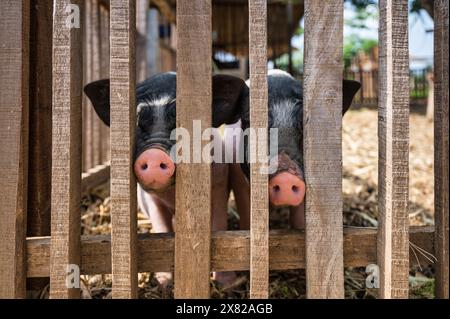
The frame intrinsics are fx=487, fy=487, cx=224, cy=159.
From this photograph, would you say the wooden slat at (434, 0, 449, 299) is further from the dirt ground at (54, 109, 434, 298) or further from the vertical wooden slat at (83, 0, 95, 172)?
the vertical wooden slat at (83, 0, 95, 172)

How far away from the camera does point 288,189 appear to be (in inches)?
83.1

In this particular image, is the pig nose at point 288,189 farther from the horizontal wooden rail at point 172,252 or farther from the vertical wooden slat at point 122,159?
the vertical wooden slat at point 122,159

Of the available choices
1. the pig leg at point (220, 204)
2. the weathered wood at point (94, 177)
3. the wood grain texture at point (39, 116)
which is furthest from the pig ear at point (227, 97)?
the weathered wood at point (94, 177)

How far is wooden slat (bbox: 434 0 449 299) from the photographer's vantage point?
2215 millimetres

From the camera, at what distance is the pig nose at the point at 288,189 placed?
2.10m

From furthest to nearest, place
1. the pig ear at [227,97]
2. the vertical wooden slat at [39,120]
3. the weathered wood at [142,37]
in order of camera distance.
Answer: the weathered wood at [142,37] < the pig ear at [227,97] < the vertical wooden slat at [39,120]

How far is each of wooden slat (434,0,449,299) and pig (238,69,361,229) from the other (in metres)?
0.59

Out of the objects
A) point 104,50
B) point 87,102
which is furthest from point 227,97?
point 104,50

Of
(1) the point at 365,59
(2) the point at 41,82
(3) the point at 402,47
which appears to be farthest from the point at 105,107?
(1) the point at 365,59

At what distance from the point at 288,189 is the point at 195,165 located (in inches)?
16.4

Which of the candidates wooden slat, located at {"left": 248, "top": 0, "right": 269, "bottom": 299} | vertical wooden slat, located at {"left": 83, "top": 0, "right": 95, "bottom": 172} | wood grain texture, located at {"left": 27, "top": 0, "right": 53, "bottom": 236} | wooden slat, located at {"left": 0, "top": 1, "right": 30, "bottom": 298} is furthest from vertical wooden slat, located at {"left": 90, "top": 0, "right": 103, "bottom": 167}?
wooden slat, located at {"left": 248, "top": 0, "right": 269, "bottom": 299}

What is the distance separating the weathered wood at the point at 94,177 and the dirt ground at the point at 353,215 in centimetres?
11

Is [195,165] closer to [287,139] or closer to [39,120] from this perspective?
[287,139]
